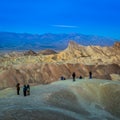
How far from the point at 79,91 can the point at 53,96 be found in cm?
753

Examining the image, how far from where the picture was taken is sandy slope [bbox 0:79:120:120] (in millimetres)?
36844

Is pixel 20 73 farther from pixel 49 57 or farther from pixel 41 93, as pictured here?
pixel 41 93

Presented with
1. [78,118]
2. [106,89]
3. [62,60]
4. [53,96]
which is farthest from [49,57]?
[78,118]

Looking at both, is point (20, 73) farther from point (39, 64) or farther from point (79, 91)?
point (79, 91)

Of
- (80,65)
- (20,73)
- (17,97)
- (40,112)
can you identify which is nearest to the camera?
(40,112)

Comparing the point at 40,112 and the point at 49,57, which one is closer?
the point at 40,112

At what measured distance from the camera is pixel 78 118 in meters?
38.9

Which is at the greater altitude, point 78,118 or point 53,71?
point 53,71

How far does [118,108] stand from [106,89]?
5546 mm

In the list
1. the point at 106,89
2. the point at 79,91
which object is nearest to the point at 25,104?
the point at 79,91

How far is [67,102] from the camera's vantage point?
4759 centimetres

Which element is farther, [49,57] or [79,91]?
[49,57]

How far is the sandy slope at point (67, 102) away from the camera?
36.8 m

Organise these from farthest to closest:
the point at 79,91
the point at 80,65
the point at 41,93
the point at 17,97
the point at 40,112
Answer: the point at 80,65
the point at 79,91
the point at 41,93
the point at 17,97
the point at 40,112
